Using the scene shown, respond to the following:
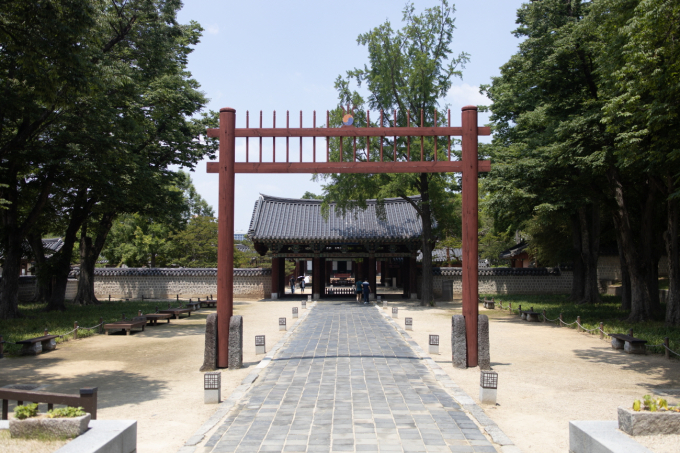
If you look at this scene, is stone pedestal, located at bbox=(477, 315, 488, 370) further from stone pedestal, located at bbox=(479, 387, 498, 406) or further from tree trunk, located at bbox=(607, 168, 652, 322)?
tree trunk, located at bbox=(607, 168, 652, 322)

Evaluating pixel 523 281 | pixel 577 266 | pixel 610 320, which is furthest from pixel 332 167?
pixel 523 281

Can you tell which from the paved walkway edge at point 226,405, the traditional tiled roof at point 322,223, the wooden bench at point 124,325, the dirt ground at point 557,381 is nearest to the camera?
the paved walkway edge at point 226,405

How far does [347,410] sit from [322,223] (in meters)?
26.7

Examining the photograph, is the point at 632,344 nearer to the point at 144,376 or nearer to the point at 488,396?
the point at 488,396

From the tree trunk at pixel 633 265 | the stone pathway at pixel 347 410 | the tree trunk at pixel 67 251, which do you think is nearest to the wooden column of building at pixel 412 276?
the tree trunk at pixel 633 265

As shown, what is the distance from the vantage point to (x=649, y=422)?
16.0 ft

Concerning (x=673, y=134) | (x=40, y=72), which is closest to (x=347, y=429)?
(x=673, y=134)

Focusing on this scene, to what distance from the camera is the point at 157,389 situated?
8.97 meters

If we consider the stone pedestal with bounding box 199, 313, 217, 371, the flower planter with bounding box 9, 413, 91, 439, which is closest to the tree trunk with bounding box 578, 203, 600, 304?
the stone pedestal with bounding box 199, 313, 217, 371

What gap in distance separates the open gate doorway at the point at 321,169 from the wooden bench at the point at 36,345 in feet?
19.8

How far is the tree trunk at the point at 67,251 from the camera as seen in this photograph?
22.2m

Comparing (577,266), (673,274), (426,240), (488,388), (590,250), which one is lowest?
(488,388)

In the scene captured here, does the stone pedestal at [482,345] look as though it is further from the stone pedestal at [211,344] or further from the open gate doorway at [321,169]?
the stone pedestal at [211,344]

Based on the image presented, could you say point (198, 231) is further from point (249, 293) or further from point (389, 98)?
point (389, 98)
